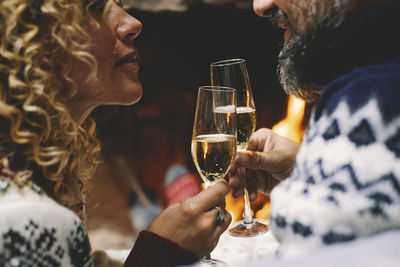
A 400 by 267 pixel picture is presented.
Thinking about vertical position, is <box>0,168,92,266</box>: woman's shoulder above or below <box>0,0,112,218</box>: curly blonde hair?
below

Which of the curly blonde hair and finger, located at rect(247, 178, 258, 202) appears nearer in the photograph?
the curly blonde hair

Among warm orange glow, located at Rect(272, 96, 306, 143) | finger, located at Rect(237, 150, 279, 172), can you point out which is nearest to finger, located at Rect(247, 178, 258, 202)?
finger, located at Rect(237, 150, 279, 172)

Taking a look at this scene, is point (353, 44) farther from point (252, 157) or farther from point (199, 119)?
point (252, 157)

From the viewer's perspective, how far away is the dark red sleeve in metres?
0.95

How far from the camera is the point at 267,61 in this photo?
3.04 meters

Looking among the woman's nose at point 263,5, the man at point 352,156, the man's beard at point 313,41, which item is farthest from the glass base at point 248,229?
the woman's nose at point 263,5

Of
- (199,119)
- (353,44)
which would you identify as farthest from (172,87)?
(353,44)

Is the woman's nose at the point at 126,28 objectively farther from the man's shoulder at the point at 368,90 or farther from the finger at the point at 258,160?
the man's shoulder at the point at 368,90

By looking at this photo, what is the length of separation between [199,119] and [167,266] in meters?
0.42

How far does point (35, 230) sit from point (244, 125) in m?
0.74

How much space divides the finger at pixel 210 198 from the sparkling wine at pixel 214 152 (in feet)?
0.34

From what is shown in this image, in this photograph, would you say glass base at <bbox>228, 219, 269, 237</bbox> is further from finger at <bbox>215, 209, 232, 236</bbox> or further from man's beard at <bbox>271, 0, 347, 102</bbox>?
man's beard at <bbox>271, 0, 347, 102</bbox>

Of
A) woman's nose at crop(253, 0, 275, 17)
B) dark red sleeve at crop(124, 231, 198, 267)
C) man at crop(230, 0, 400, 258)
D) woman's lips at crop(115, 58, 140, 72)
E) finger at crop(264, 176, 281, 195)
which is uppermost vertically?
woman's nose at crop(253, 0, 275, 17)

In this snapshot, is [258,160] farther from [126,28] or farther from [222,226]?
[126,28]
